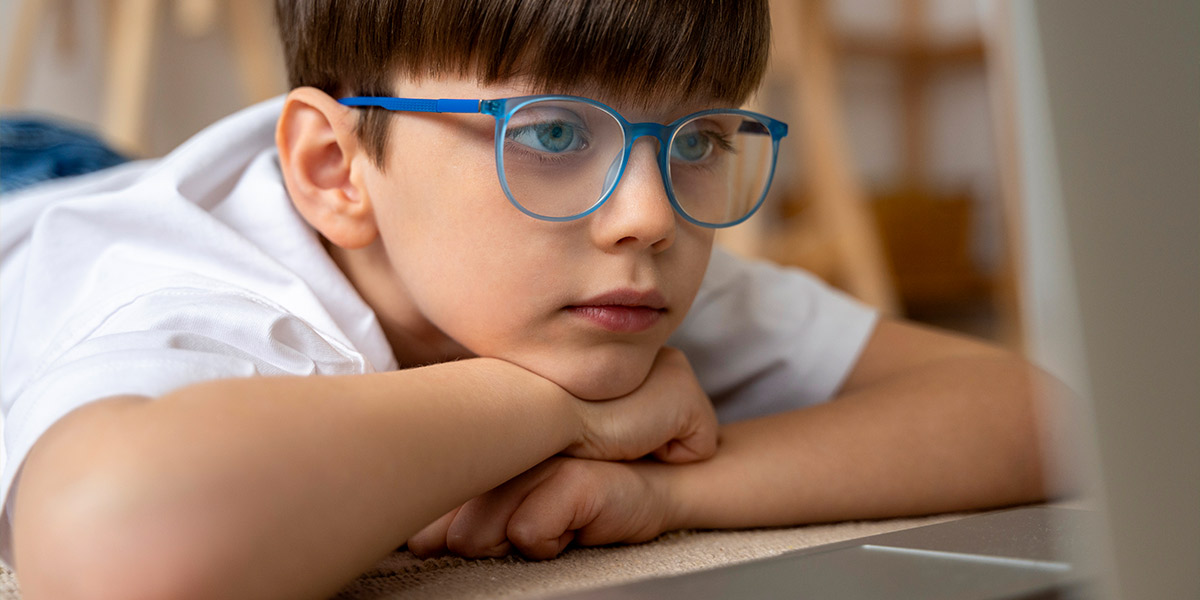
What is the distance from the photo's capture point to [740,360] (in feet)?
3.08

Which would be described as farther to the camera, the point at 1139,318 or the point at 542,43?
the point at 542,43

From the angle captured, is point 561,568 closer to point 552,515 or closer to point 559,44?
point 552,515

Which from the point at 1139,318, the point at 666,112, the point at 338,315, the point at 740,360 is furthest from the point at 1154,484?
the point at 740,360

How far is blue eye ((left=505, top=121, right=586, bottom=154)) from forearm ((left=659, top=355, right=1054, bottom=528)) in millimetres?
227

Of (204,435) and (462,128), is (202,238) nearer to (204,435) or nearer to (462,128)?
(462,128)

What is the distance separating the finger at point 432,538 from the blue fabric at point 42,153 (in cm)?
88

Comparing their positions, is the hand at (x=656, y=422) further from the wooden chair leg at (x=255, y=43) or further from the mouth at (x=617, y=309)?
the wooden chair leg at (x=255, y=43)

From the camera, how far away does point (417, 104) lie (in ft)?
2.06

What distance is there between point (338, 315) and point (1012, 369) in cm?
54

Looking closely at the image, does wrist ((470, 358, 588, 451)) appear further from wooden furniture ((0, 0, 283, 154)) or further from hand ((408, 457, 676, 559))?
wooden furniture ((0, 0, 283, 154))

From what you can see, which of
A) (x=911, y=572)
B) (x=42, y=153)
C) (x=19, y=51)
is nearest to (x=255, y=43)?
(x=19, y=51)

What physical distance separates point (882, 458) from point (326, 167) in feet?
1.52

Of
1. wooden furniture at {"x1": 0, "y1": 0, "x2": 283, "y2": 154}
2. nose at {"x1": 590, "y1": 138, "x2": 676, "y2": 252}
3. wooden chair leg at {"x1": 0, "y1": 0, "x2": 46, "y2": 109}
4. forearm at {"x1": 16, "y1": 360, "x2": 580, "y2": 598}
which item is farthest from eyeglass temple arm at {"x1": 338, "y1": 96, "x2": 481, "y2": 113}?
wooden chair leg at {"x1": 0, "y1": 0, "x2": 46, "y2": 109}

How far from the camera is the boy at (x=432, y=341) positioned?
0.40 metres
